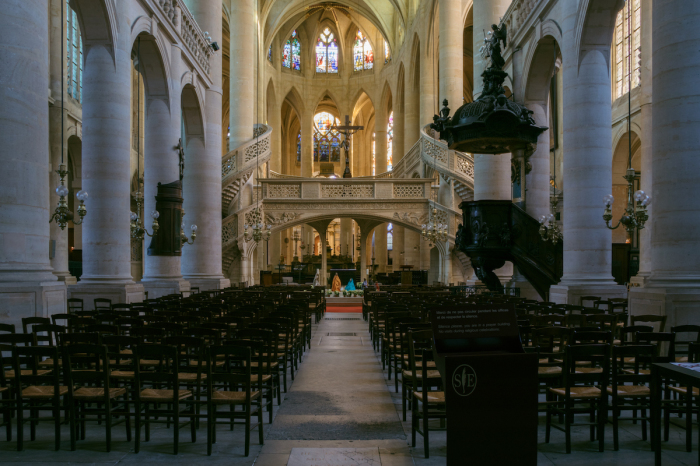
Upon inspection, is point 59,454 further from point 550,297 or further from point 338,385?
point 550,297

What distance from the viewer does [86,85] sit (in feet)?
40.5

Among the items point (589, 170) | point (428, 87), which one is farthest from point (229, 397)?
point (428, 87)

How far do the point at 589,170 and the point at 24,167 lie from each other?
10177 mm

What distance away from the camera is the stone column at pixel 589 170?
12195mm

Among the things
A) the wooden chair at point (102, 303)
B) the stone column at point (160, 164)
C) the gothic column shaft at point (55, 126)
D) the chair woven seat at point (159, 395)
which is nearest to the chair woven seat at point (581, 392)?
the chair woven seat at point (159, 395)

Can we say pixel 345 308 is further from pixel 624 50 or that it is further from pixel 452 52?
pixel 624 50

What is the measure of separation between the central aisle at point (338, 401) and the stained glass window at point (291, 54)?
40.8m

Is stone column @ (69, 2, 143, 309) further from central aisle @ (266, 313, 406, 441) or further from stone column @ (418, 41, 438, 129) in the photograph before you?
stone column @ (418, 41, 438, 129)

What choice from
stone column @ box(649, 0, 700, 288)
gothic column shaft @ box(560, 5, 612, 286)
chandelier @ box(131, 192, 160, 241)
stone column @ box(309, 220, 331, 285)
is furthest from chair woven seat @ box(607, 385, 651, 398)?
stone column @ box(309, 220, 331, 285)

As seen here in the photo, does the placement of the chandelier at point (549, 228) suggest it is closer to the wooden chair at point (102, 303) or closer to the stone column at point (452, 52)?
the wooden chair at point (102, 303)

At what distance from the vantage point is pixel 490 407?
3.45m

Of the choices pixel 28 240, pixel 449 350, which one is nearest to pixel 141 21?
pixel 28 240

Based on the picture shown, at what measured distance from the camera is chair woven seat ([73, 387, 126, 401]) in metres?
5.10

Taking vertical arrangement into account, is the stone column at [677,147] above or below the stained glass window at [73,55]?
below
